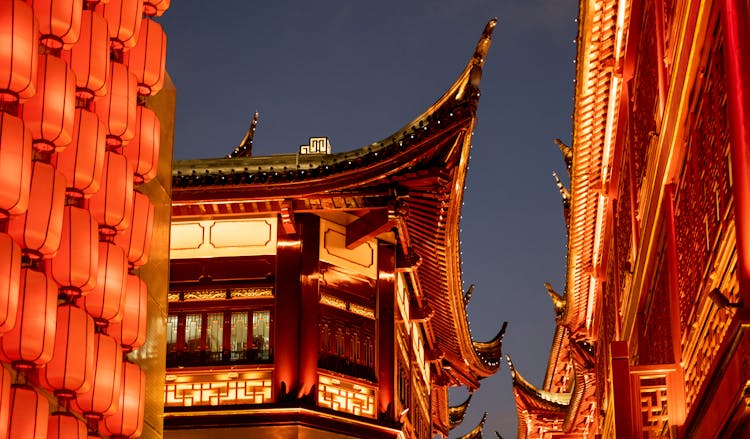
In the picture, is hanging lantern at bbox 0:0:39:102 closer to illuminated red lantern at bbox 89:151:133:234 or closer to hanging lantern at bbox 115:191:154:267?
illuminated red lantern at bbox 89:151:133:234

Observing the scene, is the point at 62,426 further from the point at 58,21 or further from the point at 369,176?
the point at 369,176

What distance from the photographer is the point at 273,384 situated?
20.0m

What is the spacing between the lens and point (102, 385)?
38.7 ft

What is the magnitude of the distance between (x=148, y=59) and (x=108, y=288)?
9.80 feet

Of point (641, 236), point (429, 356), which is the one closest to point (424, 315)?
point (429, 356)

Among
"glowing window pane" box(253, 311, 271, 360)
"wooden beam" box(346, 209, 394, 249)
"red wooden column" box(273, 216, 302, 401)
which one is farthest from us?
"wooden beam" box(346, 209, 394, 249)

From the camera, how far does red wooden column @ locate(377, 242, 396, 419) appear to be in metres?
20.8

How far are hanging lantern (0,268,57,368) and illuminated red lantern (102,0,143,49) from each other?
3.23m

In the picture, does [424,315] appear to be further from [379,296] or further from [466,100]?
[466,100]

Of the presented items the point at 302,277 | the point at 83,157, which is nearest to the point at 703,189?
the point at 83,157

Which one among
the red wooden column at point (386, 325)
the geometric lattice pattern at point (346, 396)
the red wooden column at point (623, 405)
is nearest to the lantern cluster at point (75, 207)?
the red wooden column at point (623, 405)

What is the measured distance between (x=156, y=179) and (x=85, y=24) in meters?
3.60

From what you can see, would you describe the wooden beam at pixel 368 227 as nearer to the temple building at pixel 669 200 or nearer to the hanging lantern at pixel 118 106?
the temple building at pixel 669 200

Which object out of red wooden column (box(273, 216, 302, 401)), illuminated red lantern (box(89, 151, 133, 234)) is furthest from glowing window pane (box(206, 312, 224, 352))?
illuminated red lantern (box(89, 151, 133, 234))
